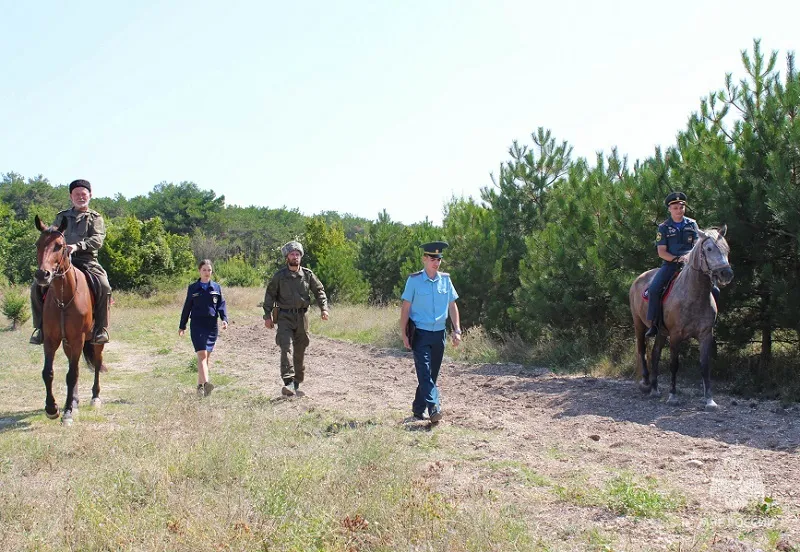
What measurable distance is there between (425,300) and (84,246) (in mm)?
4052

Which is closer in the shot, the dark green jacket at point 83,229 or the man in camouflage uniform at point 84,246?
the man in camouflage uniform at point 84,246

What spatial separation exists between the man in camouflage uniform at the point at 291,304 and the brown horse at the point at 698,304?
4.84m

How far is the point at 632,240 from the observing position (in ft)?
39.1

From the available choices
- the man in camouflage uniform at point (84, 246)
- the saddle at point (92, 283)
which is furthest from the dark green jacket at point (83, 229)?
the saddle at point (92, 283)

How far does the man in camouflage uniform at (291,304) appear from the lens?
30.7ft

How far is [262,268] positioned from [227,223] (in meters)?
22.7

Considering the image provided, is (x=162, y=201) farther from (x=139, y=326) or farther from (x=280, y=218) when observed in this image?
(x=139, y=326)

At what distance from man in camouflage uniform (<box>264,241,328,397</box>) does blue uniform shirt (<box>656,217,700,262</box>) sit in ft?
16.2

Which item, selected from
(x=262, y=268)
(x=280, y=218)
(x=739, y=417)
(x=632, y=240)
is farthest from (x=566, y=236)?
(x=280, y=218)

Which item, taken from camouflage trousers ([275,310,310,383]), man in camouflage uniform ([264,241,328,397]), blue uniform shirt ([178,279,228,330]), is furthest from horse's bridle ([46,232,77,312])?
camouflage trousers ([275,310,310,383])

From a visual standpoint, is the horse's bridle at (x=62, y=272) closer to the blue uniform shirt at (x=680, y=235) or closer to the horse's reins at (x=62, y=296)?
the horse's reins at (x=62, y=296)

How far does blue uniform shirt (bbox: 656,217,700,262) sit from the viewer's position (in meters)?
9.58

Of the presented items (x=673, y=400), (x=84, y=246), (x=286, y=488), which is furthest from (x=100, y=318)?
(x=673, y=400)

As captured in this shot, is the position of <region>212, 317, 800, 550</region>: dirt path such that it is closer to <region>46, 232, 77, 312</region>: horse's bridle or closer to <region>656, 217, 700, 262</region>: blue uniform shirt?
<region>656, 217, 700, 262</region>: blue uniform shirt
